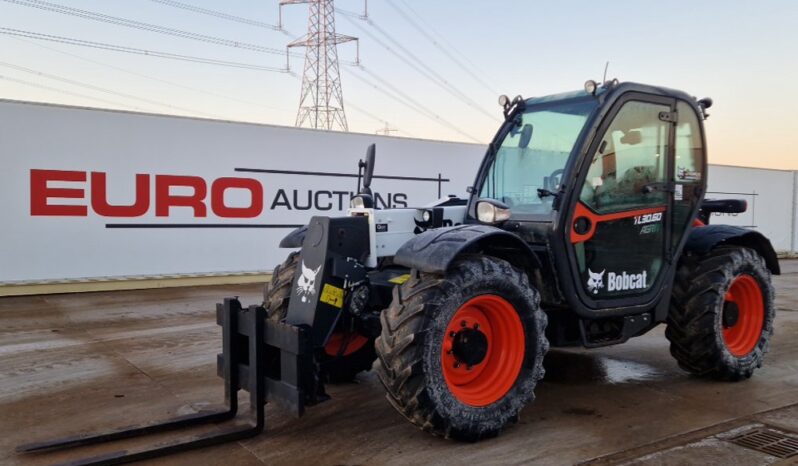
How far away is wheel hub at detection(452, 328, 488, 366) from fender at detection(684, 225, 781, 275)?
2.36 meters

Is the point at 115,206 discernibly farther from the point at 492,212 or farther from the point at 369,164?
the point at 492,212

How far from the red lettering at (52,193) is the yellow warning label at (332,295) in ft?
25.9

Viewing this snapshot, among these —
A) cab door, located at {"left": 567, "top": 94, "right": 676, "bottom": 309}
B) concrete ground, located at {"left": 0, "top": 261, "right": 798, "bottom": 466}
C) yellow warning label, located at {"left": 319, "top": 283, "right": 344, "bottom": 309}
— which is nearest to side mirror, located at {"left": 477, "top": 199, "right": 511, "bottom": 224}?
cab door, located at {"left": 567, "top": 94, "right": 676, "bottom": 309}

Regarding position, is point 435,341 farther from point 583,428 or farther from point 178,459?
point 178,459

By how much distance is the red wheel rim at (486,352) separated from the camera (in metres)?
3.99

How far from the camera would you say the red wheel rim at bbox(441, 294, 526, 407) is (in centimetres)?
399

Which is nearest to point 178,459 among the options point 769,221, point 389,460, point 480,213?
point 389,460

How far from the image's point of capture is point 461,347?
3.98m

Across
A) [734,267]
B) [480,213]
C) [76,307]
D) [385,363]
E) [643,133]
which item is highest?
[643,133]

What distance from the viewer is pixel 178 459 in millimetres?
3609

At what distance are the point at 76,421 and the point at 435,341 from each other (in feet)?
8.01

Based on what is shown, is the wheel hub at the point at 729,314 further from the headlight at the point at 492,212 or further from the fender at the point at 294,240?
the fender at the point at 294,240

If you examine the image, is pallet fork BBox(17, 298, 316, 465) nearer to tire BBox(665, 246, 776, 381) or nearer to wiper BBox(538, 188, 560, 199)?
wiper BBox(538, 188, 560, 199)

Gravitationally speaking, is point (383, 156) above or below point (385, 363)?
above
